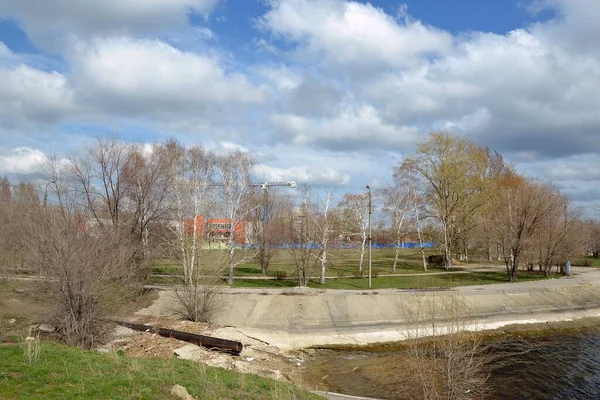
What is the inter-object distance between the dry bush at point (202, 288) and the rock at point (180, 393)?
17754 mm

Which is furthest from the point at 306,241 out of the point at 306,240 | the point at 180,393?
the point at 180,393

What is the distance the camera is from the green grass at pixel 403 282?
1581 inches

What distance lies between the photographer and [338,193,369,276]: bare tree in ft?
163

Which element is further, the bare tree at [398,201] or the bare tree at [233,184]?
the bare tree at [398,201]

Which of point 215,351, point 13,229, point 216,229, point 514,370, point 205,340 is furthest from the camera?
point 216,229

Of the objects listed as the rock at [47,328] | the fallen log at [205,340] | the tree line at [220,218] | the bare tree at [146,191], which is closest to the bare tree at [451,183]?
the tree line at [220,218]

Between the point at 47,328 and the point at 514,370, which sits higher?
the point at 47,328

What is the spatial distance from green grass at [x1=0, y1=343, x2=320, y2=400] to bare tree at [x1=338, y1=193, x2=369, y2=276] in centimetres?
3479

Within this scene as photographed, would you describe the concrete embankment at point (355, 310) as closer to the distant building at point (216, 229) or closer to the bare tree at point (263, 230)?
the distant building at point (216, 229)

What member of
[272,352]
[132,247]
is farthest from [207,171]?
[272,352]

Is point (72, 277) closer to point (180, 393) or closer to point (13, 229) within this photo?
point (180, 393)

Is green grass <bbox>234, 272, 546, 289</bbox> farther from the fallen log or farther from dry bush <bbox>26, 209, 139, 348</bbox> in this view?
dry bush <bbox>26, 209, 139, 348</bbox>

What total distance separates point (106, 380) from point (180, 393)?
192 centimetres

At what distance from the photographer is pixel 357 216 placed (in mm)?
52281
